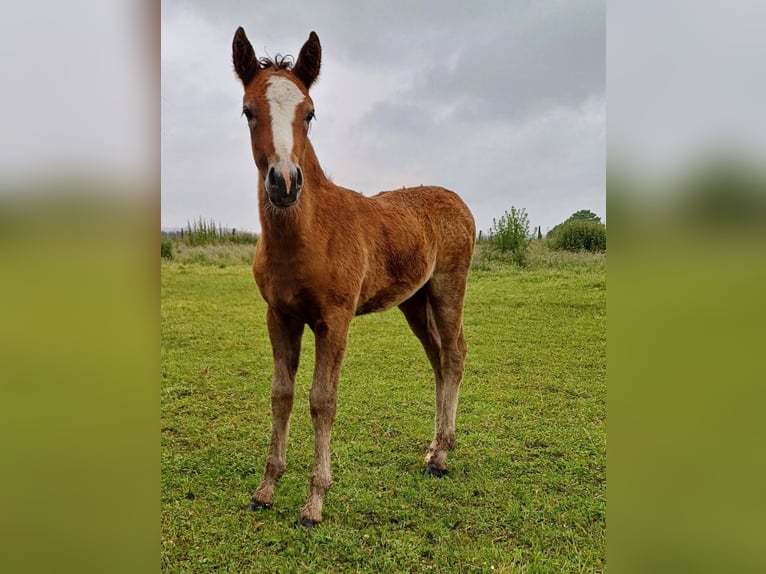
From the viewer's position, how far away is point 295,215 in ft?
7.85

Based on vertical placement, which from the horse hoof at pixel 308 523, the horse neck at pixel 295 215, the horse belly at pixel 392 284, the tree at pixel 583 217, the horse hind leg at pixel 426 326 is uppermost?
the tree at pixel 583 217

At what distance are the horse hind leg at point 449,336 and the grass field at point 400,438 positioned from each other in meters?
0.29

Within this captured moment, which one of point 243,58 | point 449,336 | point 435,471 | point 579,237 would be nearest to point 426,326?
point 449,336

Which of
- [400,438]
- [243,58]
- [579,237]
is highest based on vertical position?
[243,58]

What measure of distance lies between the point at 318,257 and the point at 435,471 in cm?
164

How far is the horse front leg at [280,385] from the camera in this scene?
272cm

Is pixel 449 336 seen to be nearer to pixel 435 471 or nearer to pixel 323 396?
pixel 435 471

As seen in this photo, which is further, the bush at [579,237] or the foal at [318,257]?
the bush at [579,237]
